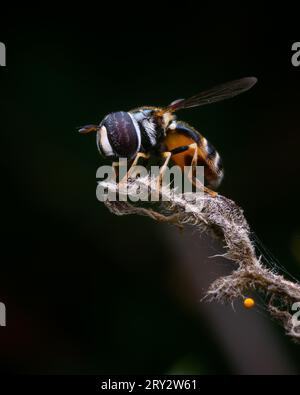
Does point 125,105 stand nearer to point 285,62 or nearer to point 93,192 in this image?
point 93,192

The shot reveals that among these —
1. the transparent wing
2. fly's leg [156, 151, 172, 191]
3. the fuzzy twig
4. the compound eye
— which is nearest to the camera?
the fuzzy twig

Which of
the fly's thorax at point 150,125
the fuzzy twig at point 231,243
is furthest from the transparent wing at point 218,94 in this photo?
the fuzzy twig at point 231,243

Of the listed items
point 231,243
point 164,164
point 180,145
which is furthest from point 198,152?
point 231,243

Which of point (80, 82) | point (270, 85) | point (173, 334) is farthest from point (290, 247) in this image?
point (80, 82)

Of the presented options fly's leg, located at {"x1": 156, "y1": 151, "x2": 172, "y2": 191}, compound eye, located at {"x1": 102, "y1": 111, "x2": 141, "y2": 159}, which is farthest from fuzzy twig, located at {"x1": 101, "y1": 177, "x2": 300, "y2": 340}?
compound eye, located at {"x1": 102, "y1": 111, "x2": 141, "y2": 159}

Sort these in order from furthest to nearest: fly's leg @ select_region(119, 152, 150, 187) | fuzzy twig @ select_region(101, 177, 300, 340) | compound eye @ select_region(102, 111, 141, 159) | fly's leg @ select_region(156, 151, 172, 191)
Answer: compound eye @ select_region(102, 111, 141, 159) → fly's leg @ select_region(119, 152, 150, 187) → fly's leg @ select_region(156, 151, 172, 191) → fuzzy twig @ select_region(101, 177, 300, 340)

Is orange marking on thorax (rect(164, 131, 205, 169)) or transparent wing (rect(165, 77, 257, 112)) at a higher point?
transparent wing (rect(165, 77, 257, 112))

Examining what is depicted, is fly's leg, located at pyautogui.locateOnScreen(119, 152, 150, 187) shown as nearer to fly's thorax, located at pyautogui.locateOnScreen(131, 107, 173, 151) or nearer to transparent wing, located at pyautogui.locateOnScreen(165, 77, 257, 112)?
fly's thorax, located at pyautogui.locateOnScreen(131, 107, 173, 151)

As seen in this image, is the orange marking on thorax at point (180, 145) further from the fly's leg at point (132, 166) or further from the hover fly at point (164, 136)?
the fly's leg at point (132, 166)
